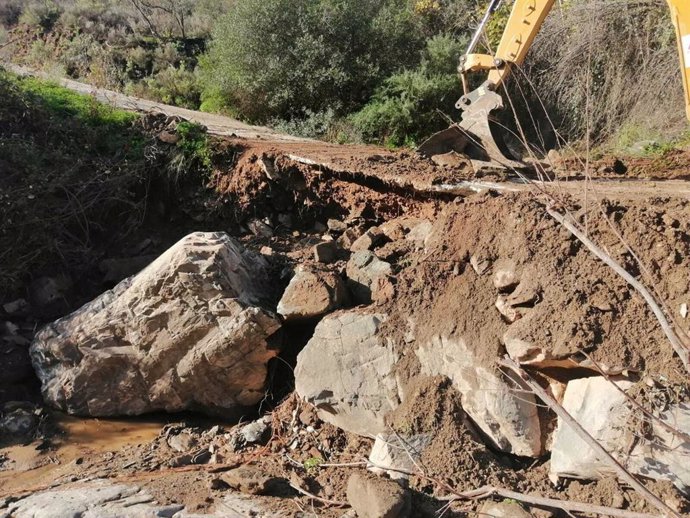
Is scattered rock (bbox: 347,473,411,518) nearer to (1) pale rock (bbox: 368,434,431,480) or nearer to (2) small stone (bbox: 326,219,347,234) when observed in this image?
(1) pale rock (bbox: 368,434,431,480)

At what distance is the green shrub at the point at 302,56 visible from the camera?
37.6 feet

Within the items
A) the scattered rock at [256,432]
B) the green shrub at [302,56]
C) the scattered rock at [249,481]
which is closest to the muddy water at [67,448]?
the scattered rock at [256,432]

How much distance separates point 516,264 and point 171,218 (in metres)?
4.22

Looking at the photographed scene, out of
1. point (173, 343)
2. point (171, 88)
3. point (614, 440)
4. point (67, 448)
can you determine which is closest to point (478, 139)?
point (173, 343)

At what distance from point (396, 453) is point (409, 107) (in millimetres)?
7807

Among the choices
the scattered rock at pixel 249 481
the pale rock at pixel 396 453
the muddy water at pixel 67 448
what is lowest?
the muddy water at pixel 67 448

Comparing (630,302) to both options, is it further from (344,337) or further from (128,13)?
(128,13)

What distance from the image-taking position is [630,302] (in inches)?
152

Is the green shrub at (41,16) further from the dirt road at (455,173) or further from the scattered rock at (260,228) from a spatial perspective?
the scattered rock at (260,228)

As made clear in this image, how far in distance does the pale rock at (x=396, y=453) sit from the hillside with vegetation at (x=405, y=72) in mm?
6858

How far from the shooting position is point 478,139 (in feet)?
22.3

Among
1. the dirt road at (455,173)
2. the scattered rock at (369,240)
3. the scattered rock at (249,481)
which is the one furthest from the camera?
the scattered rock at (369,240)

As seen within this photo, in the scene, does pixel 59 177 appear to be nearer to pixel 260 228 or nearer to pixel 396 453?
pixel 260 228

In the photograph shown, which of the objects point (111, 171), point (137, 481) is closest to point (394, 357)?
point (137, 481)
